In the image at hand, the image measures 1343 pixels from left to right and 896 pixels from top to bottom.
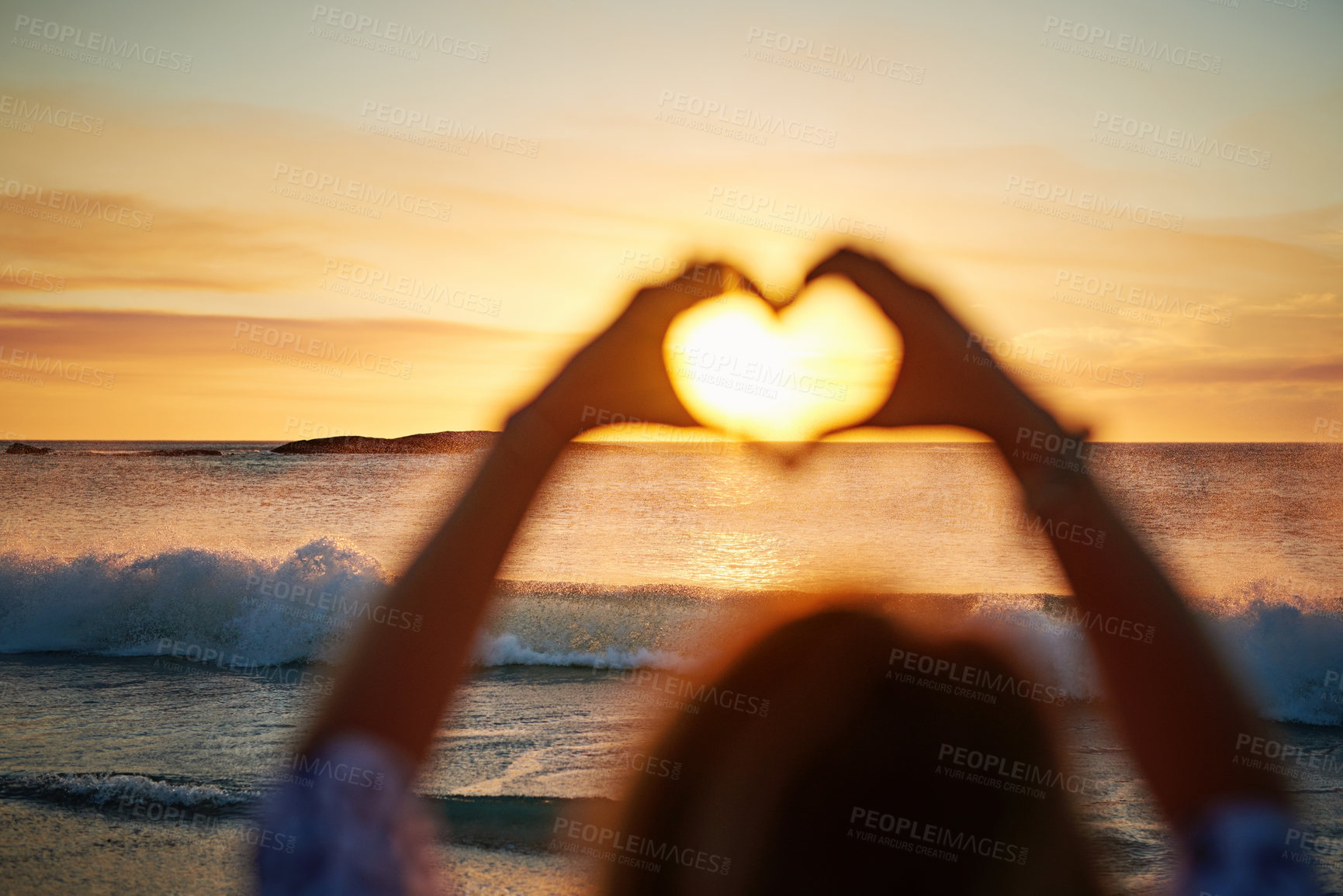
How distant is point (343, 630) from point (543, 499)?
10781 mm

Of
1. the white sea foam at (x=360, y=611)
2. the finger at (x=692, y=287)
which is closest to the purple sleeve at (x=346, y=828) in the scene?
the finger at (x=692, y=287)

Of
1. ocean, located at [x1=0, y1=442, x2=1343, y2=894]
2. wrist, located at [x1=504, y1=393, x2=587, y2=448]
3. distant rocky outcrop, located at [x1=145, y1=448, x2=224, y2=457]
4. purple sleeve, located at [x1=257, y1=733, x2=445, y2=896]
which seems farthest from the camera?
distant rocky outcrop, located at [x1=145, y1=448, x2=224, y2=457]

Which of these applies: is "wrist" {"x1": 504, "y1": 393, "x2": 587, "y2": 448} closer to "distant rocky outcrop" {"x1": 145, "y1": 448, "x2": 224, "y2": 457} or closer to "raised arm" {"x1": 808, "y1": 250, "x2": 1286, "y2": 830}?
"raised arm" {"x1": 808, "y1": 250, "x2": 1286, "y2": 830}

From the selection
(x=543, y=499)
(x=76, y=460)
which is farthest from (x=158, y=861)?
(x=76, y=460)

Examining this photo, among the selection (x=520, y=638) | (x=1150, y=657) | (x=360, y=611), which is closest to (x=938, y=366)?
(x=1150, y=657)

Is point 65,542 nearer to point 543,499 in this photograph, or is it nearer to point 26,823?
point 26,823

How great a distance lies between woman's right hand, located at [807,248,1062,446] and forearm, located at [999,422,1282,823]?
69mm

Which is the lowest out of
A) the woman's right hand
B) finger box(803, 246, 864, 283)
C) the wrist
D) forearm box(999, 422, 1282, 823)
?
forearm box(999, 422, 1282, 823)

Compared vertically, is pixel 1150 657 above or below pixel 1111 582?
below

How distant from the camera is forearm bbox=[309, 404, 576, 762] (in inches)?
51.5

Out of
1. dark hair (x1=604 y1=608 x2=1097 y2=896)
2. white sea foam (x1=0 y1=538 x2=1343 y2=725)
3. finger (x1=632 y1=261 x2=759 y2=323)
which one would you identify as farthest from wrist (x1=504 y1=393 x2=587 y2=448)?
white sea foam (x1=0 y1=538 x2=1343 y2=725)

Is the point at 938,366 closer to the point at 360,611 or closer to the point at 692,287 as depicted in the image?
the point at 692,287

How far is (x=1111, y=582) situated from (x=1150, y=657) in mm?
171

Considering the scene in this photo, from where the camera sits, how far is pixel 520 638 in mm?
9594
